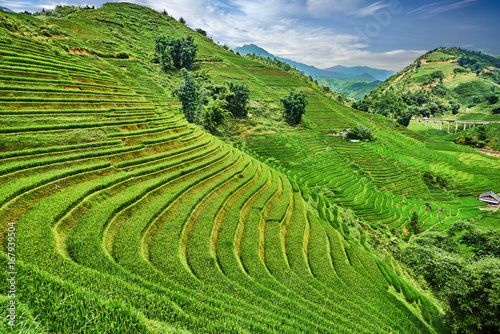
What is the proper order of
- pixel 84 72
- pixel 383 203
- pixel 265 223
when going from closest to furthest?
pixel 265 223
pixel 84 72
pixel 383 203

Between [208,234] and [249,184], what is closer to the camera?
[208,234]

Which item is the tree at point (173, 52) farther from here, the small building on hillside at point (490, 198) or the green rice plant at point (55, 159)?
the small building on hillside at point (490, 198)

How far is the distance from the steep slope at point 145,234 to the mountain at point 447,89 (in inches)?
3625

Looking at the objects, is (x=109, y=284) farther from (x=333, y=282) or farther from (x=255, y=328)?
(x=333, y=282)

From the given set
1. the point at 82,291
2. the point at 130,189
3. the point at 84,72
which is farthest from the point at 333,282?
the point at 84,72

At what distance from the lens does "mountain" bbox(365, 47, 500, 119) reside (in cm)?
9288

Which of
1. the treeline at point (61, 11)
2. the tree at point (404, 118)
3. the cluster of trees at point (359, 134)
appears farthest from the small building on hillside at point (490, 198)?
the treeline at point (61, 11)

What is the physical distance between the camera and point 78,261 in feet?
22.1

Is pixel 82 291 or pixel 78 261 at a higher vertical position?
pixel 82 291

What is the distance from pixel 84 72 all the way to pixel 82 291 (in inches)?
929

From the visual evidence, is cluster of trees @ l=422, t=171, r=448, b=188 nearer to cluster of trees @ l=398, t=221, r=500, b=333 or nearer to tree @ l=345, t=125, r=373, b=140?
tree @ l=345, t=125, r=373, b=140

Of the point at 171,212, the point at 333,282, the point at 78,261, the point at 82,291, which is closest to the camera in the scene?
the point at 82,291

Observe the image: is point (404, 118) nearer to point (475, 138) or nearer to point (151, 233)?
point (475, 138)

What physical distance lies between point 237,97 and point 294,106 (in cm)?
1411
